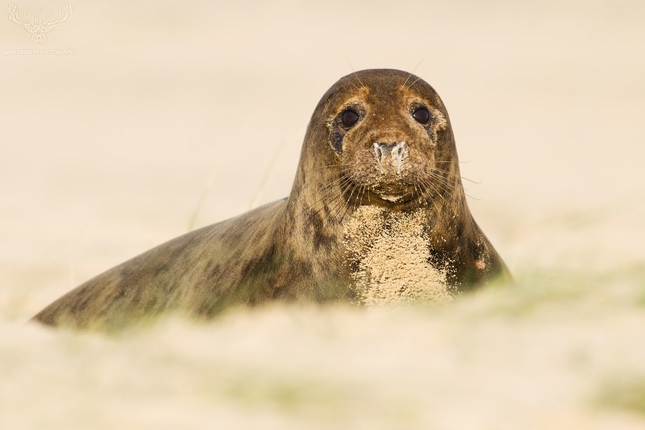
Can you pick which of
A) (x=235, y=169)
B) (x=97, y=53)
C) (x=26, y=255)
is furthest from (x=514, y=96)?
(x=26, y=255)

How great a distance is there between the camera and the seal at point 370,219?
4523mm

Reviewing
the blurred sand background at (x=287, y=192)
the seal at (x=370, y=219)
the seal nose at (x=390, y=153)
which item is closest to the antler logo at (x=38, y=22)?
the blurred sand background at (x=287, y=192)

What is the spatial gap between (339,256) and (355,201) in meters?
0.23

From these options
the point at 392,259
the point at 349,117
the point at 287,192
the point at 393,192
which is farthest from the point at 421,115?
the point at 287,192

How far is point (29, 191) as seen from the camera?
1187 cm

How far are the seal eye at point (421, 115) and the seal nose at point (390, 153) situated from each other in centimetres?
38

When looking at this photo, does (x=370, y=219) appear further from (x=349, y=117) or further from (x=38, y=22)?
(x=38, y=22)

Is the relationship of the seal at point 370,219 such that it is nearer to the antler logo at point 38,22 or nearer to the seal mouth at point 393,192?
the seal mouth at point 393,192

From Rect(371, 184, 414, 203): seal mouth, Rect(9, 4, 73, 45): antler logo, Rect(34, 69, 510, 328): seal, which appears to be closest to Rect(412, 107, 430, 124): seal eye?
Rect(34, 69, 510, 328): seal

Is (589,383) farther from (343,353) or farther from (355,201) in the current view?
(355,201)

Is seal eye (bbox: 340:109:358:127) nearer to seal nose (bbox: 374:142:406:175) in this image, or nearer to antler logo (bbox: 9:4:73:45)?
seal nose (bbox: 374:142:406:175)

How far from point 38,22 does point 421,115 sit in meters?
13.7

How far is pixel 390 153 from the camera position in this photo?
4344mm

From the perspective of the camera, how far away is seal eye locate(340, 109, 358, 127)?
471 centimetres
